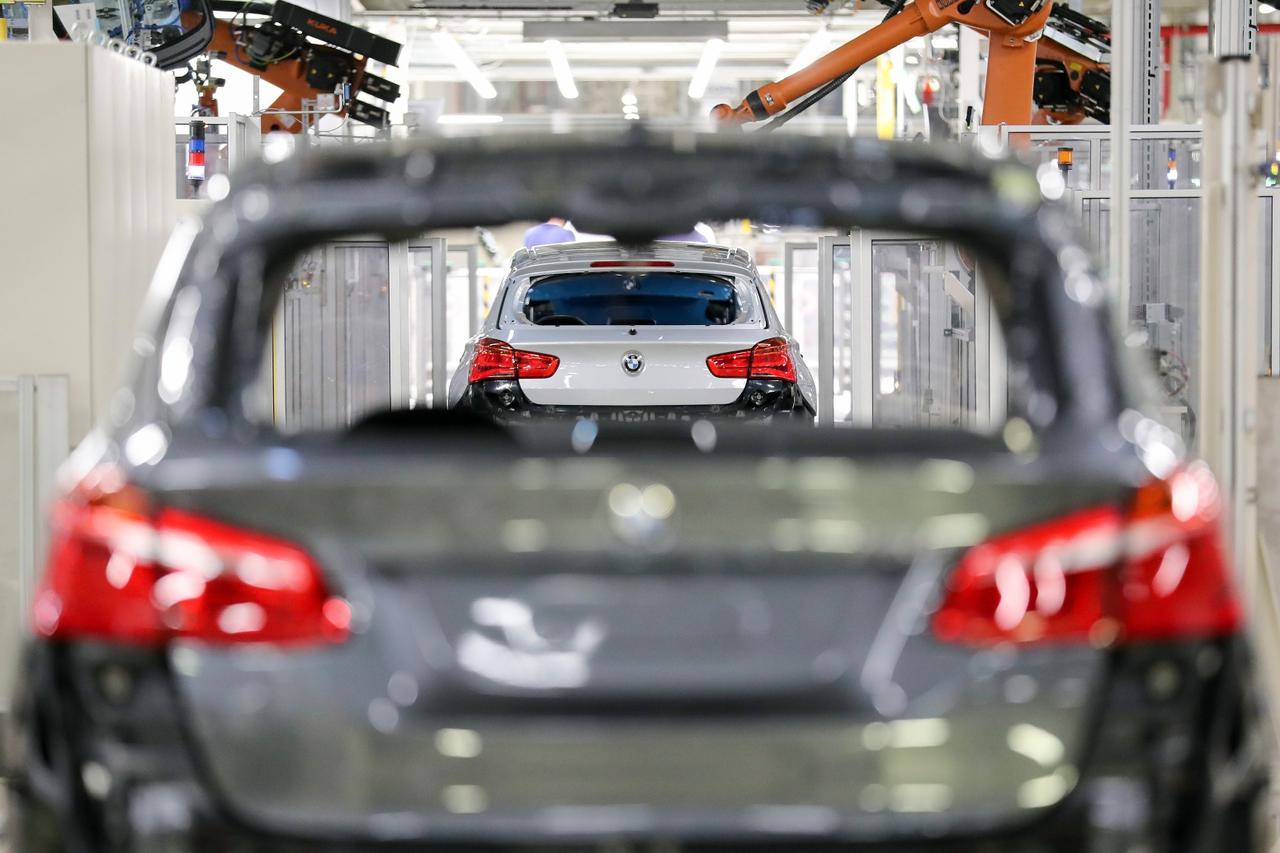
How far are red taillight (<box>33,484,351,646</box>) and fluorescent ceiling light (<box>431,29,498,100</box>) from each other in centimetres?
2422

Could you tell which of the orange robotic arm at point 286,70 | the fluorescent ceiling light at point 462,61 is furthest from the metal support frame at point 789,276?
the fluorescent ceiling light at point 462,61

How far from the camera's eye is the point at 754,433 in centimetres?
205

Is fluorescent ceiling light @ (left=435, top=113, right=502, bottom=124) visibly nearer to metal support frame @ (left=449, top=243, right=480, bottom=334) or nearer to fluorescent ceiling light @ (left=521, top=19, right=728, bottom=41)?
fluorescent ceiling light @ (left=521, top=19, right=728, bottom=41)

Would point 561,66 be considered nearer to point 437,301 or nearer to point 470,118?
point 470,118

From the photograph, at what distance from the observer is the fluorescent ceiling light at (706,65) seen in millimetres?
25297

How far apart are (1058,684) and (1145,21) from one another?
1371 cm

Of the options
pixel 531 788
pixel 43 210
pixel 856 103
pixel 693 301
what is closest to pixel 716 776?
pixel 531 788

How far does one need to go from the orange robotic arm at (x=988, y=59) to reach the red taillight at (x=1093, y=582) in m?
11.4

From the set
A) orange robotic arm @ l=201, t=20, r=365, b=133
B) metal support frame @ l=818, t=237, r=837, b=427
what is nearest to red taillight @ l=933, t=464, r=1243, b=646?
metal support frame @ l=818, t=237, r=837, b=427

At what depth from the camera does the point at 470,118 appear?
3406 cm

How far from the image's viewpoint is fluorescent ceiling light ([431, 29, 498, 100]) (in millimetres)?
25734

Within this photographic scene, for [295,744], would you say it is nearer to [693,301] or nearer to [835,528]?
[835,528]

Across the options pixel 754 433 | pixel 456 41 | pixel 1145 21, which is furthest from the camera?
pixel 456 41

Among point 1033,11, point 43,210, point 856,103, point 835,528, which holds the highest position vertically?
point 856,103
